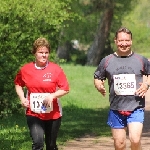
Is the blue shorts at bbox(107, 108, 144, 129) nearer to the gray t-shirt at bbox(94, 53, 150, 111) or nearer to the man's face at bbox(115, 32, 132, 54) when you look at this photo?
the gray t-shirt at bbox(94, 53, 150, 111)

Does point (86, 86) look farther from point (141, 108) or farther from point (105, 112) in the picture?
point (141, 108)

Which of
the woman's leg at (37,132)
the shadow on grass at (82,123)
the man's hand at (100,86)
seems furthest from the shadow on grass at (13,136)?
the man's hand at (100,86)

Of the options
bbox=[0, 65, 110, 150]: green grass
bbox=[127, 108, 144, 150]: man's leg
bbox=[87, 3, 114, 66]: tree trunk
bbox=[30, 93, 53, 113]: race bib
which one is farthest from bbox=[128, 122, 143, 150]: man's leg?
bbox=[87, 3, 114, 66]: tree trunk

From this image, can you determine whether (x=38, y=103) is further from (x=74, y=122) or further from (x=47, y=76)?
(x=74, y=122)

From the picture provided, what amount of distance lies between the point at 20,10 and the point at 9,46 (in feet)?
3.23

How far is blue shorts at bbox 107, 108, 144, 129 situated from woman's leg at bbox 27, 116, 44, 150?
0.89 m

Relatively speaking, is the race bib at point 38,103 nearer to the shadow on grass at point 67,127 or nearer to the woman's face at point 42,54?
the woman's face at point 42,54

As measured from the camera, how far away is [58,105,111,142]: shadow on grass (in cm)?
1384

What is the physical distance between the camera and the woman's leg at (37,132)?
823 cm

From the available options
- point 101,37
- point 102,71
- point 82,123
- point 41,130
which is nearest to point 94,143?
point 82,123

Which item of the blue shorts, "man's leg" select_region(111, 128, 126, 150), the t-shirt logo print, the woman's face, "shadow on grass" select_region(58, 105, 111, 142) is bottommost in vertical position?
"shadow on grass" select_region(58, 105, 111, 142)

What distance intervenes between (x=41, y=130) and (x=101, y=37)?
135 ft

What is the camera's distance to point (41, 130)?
8.29 m

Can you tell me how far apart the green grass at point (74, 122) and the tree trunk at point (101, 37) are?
18.9 m
